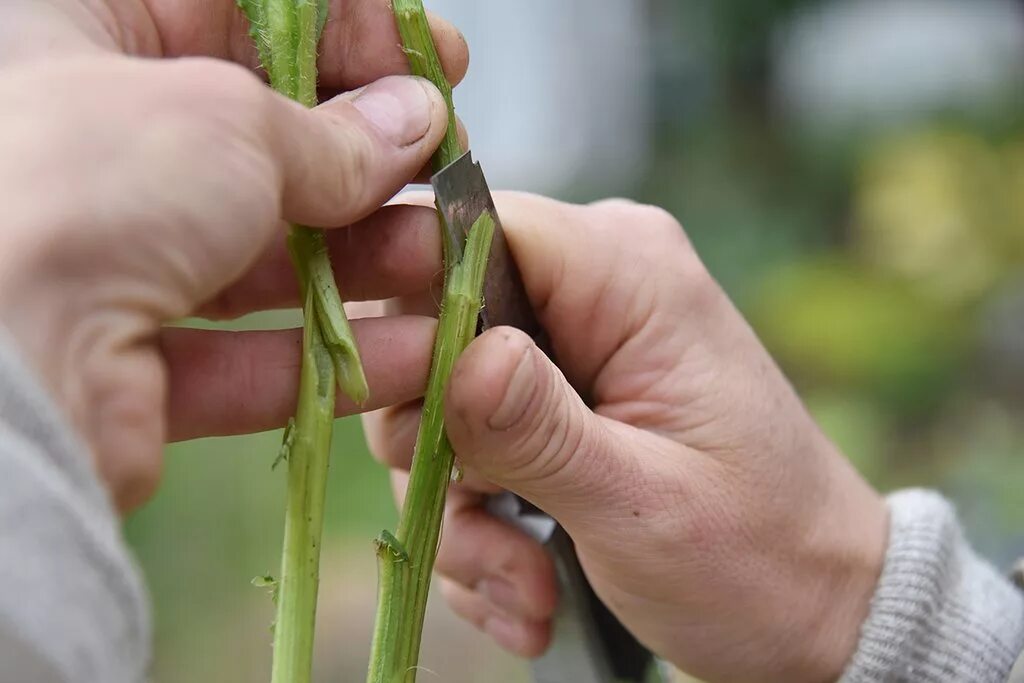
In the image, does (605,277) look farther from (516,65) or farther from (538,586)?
(516,65)

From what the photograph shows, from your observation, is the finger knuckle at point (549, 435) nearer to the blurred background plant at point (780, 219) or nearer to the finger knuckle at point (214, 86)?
the finger knuckle at point (214, 86)

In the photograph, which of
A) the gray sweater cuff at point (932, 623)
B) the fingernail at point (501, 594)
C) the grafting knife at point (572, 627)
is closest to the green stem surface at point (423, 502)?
the grafting knife at point (572, 627)

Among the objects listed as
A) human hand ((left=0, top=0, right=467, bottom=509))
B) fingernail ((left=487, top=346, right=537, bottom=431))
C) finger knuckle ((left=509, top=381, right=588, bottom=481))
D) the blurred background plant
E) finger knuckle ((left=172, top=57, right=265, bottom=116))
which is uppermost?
finger knuckle ((left=172, top=57, right=265, bottom=116))

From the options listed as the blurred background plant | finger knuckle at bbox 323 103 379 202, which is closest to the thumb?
finger knuckle at bbox 323 103 379 202

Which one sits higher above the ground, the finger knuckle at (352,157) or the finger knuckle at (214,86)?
the finger knuckle at (214,86)

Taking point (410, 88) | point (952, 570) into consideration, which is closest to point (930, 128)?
point (952, 570)

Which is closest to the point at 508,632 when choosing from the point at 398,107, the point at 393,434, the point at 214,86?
the point at 393,434

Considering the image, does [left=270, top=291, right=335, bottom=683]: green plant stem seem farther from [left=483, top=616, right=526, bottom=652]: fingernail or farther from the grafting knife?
[left=483, top=616, right=526, bottom=652]: fingernail
